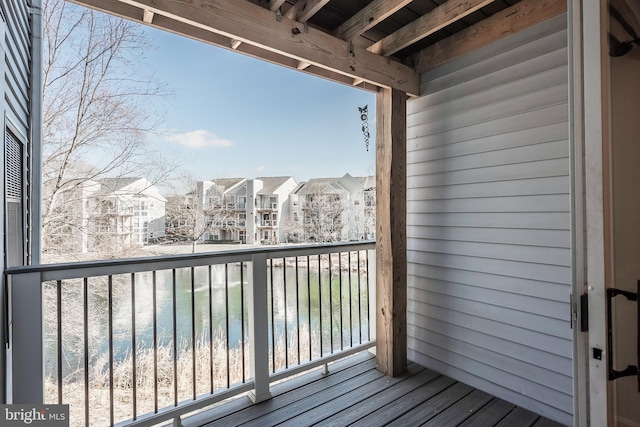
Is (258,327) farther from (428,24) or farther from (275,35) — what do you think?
(428,24)

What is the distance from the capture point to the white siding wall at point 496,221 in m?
1.99

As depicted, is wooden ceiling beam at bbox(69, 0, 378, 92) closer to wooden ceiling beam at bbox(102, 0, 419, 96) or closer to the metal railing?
wooden ceiling beam at bbox(102, 0, 419, 96)

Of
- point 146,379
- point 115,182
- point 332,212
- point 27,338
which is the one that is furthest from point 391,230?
point 332,212

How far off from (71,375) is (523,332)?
5585mm

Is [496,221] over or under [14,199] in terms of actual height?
under

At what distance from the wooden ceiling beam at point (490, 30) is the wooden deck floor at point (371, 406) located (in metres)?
2.61

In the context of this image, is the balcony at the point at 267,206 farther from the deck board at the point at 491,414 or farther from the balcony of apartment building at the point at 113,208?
the deck board at the point at 491,414

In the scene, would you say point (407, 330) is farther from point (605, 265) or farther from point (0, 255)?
point (0, 255)

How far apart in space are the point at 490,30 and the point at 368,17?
37.0 inches

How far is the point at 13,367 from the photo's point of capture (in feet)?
4.71

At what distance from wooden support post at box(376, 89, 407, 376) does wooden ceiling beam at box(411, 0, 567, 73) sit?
41cm

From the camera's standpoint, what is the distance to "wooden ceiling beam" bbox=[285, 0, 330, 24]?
Answer: 1.97m

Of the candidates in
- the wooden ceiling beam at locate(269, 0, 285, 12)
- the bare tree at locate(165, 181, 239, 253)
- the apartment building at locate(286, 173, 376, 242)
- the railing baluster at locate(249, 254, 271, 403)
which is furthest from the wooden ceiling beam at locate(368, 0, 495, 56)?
the apartment building at locate(286, 173, 376, 242)

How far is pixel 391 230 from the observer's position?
8.61 ft
